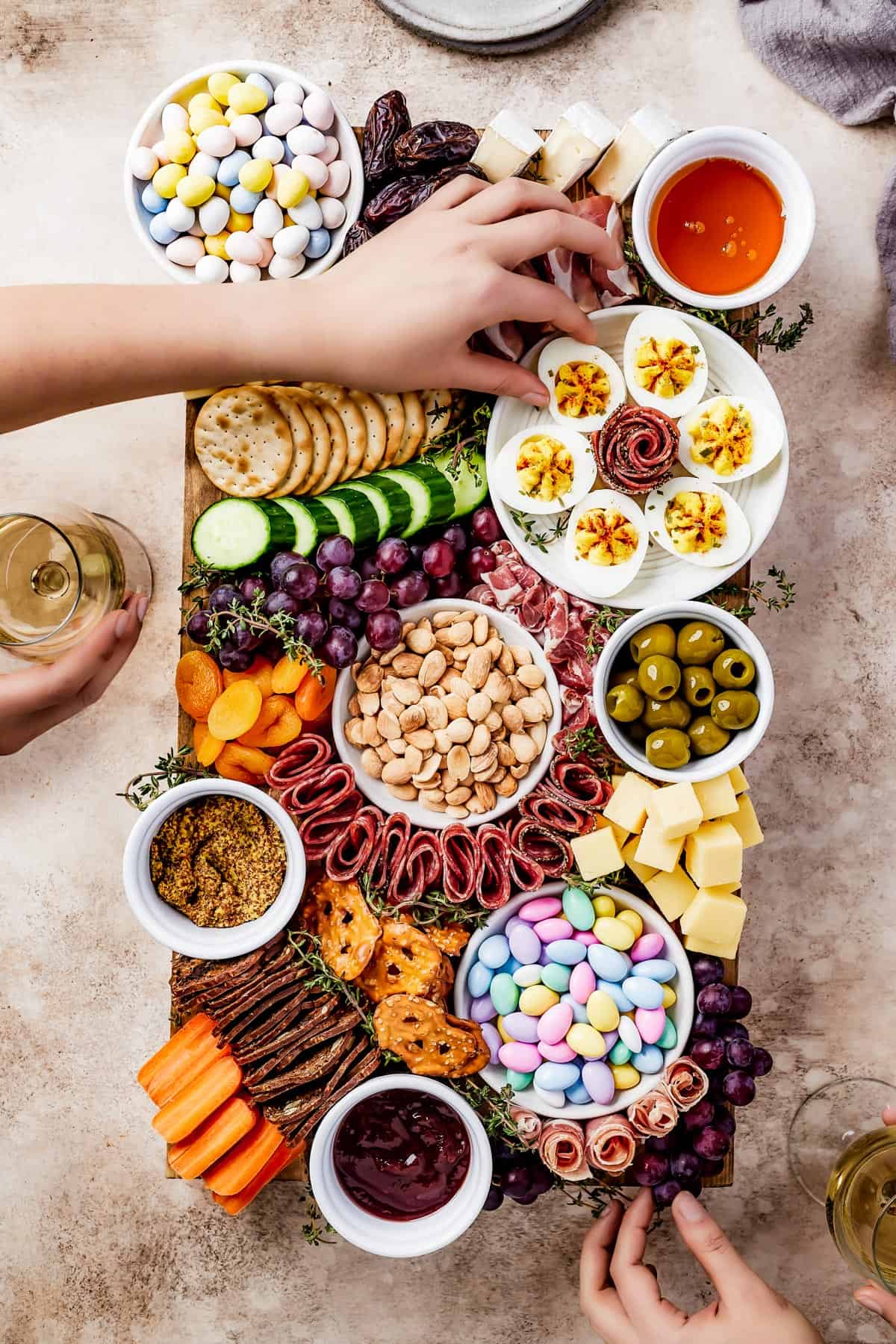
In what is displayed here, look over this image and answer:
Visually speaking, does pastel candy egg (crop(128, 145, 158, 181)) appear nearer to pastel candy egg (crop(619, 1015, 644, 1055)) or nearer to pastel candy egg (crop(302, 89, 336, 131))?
pastel candy egg (crop(302, 89, 336, 131))

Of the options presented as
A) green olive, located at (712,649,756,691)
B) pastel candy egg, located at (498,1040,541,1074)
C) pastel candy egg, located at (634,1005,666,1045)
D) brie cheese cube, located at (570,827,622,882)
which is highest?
green olive, located at (712,649,756,691)

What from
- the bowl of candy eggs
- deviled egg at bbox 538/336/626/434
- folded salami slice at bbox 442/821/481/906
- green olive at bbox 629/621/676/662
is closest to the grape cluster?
folded salami slice at bbox 442/821/481/906

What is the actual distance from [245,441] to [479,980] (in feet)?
2.79

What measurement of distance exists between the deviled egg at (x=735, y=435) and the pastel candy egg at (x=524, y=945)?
71 cm

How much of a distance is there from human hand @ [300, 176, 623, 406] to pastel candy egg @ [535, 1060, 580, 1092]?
3.16 feet

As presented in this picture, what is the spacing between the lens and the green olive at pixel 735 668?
134 centimetres

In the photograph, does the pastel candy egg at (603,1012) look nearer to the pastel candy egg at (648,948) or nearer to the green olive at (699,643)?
the pastel candy egg at (648,948)

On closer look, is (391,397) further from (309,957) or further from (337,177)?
(309,957)

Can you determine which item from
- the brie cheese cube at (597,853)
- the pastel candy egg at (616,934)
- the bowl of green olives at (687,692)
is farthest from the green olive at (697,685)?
the pastel candy egg at (616,934)

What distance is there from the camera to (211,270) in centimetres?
144

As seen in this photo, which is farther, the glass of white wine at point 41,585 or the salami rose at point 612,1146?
the glass of white wine at point 41,585

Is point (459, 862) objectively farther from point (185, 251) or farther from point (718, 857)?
point (185, 251)

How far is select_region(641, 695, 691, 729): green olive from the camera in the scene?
135 cm

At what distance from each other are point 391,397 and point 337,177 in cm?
35
